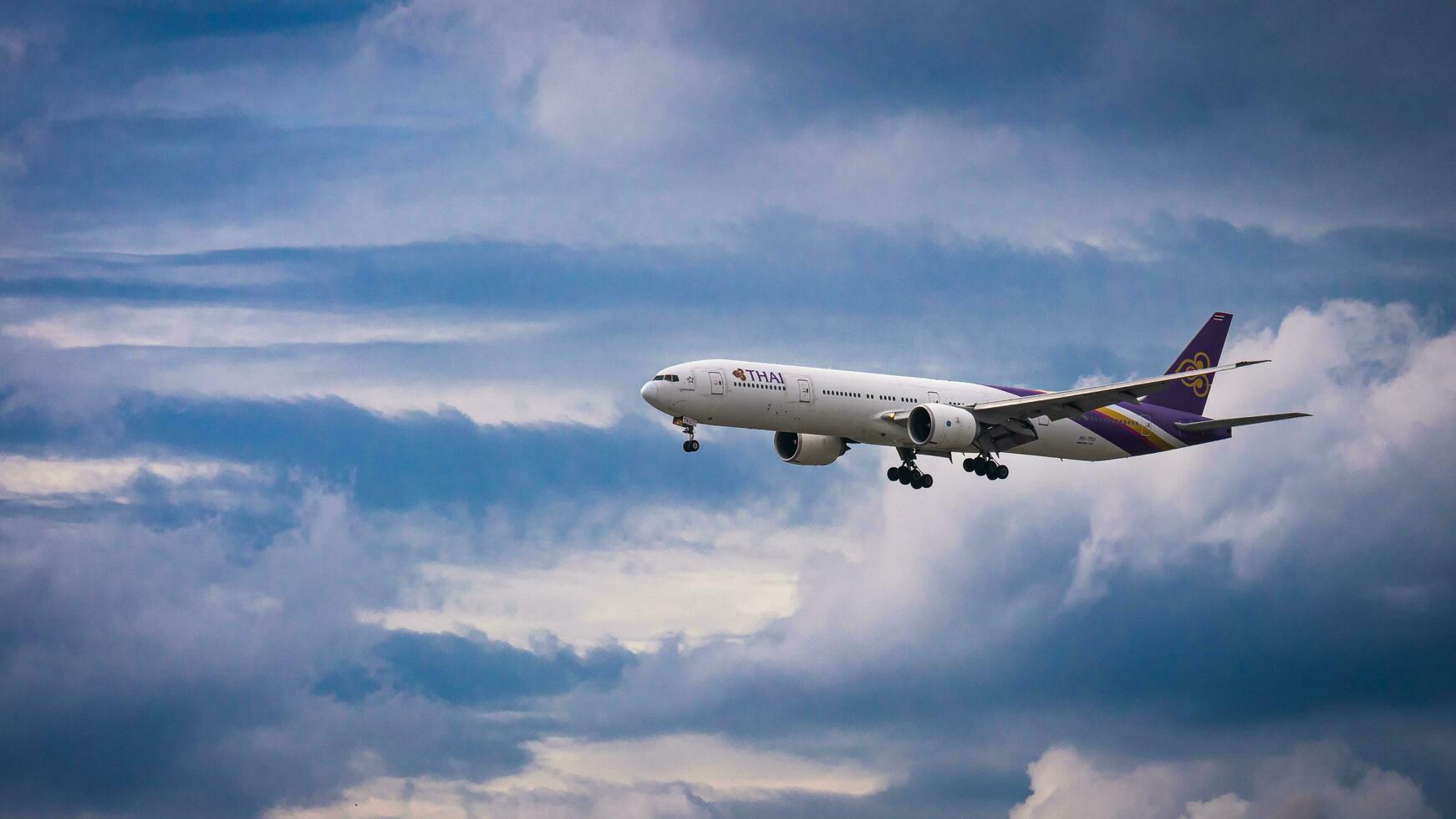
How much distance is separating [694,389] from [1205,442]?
34.6 m

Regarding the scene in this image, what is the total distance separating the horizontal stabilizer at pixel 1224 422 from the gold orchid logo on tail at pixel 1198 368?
2.21m

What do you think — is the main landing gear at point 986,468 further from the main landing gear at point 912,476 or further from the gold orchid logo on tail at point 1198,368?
the gold orchid logo on tail at point 1198,368

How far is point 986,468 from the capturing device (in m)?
80.8

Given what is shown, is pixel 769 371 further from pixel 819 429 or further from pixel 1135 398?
pixel 1135 398

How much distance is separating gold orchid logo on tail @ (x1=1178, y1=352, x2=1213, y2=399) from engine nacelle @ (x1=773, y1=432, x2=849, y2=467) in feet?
73.0

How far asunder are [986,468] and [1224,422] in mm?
15729

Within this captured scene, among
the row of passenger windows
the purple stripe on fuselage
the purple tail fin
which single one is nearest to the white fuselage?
the row of passenger windows

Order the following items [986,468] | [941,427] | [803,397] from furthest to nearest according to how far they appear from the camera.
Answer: [986,468] → [941,427] → [803,397]

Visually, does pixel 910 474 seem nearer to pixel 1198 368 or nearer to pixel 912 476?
pixel 912 476

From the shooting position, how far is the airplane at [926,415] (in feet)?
236

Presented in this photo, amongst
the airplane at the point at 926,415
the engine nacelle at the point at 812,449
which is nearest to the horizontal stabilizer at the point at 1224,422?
the airplane at the point at 926,415

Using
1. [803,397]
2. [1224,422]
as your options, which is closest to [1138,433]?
[1224,422]

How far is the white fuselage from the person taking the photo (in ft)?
234

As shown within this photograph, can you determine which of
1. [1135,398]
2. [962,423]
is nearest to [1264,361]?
[1135,398]
